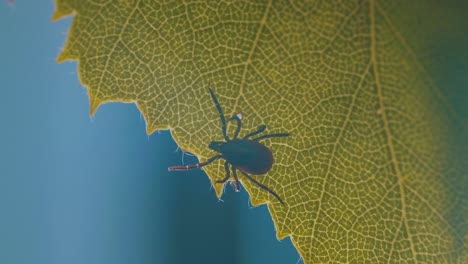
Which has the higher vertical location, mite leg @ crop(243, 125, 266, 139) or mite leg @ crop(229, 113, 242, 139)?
mite leg @ crop(229, 113, 242, 139)

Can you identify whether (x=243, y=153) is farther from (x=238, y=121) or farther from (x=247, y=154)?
(x=238, y=121)

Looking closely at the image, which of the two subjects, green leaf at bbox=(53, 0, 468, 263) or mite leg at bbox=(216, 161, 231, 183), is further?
mite leg at bbox=(216, 161, 231, 183)

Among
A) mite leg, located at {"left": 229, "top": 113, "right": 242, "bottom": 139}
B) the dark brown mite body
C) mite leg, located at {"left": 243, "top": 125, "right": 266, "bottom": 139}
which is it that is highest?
mite leg, located at {"left": 229, "top": 113, "right": 242, "bottom": 139}

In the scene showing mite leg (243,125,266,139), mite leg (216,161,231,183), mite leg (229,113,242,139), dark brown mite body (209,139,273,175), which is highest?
mite leg (229,113,242,139)

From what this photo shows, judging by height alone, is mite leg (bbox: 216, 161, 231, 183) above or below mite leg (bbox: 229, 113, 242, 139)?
below

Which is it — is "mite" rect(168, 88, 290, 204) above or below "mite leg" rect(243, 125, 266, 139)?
below

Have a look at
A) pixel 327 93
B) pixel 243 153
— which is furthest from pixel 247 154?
pixel 327 93
